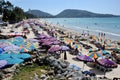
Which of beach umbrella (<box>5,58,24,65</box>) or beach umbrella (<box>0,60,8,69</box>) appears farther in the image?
beach umbrella (<box>5,58,24,65</box>)

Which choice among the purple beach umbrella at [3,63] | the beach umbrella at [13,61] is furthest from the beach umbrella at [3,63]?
the beach umbrella at [13,61]

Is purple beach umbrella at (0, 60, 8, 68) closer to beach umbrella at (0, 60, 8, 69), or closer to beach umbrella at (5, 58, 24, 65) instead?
beach umbrella at (0, 60, 8, 69)

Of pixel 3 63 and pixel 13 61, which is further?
pixel 13 61

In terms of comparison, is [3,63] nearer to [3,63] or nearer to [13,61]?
[3,63]

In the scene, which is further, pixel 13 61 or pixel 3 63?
pixel 13 61

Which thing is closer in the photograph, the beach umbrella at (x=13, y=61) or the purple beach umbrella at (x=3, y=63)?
the purple beach umbrella at (x=3, y=63)

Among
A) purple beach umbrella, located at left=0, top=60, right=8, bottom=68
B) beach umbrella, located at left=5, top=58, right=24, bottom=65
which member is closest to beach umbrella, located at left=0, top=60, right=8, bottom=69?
purple beach umbrella, located at left=0, top=60, right=8, bottom=68

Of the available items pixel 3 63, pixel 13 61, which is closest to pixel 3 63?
pixel 3 63

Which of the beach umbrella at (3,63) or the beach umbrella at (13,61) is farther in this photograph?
the beach umbrella at (13,61)

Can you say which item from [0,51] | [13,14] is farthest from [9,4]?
[0,51]

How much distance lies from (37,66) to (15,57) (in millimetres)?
2556

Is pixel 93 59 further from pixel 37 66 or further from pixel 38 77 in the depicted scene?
pixel 38 77

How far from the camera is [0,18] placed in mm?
75188

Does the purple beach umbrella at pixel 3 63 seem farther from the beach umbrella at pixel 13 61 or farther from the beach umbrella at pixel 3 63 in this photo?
the beach umbrella at pixel 13 61
